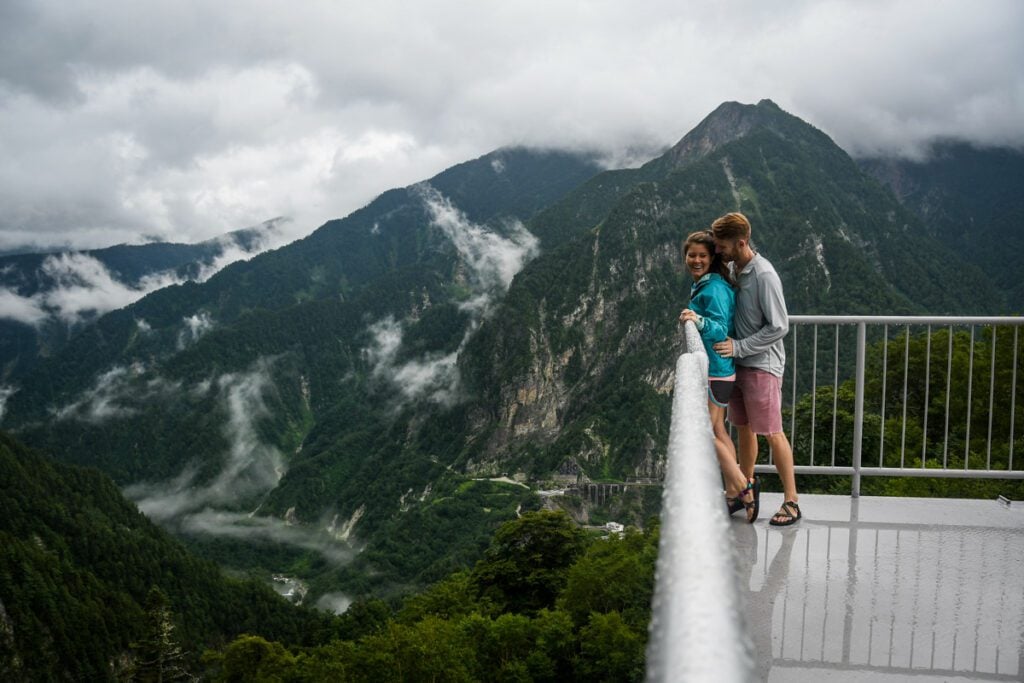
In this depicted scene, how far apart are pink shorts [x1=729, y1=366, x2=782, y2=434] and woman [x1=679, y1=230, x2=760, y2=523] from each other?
0.23m

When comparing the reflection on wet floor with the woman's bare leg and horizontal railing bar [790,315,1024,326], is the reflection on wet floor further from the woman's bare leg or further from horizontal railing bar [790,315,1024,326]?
horizontal railing bar [790,315,1024,326]

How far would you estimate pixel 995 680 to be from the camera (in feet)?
10.3

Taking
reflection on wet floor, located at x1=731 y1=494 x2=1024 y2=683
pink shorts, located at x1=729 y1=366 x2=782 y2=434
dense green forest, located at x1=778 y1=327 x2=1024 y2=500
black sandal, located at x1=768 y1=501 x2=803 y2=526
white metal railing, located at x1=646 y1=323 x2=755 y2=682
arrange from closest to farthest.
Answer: white metal railing, located at x1=646 y1=323 x2=755 y2=682
reflection on wet floor, located at x1=731 y1=494 x2=1024 y2=683
pink shorts, located at x1=729 y1=366 x2=782 y2=434
black sandal, located at x1=768 y1=501 x2=803 y2=526
dense green forest, located at x1=778 y1=327 x2=1024 y2=500

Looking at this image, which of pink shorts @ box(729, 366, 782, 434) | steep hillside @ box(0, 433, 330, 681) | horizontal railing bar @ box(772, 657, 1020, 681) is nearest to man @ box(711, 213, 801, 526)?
pink shorts @ box(729, 366, 782, 434)

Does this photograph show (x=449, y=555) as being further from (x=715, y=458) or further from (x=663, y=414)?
(x=715, y=458)

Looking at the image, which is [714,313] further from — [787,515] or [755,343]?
[787,515]

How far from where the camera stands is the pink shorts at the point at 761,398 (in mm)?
4613

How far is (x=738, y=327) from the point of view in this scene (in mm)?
4586

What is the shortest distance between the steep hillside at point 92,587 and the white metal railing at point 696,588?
234 ft

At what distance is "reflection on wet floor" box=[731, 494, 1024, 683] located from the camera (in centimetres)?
329

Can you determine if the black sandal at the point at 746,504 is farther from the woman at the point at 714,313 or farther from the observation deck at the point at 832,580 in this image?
the woman at the point at 714,313

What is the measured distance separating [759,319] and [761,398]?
537 millimetres

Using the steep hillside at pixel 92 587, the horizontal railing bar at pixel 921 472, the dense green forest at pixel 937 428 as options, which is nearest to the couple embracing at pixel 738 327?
the horizontal railing bar at pixel 921 472

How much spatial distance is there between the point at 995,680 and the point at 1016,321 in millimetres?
3863
